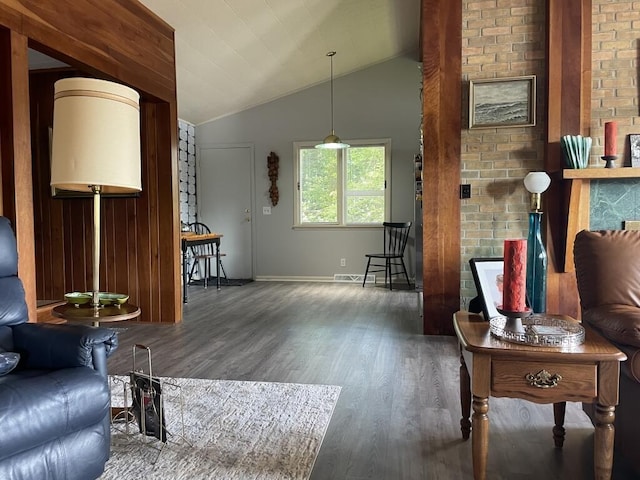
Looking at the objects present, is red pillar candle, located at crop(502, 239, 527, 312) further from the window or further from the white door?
the white door

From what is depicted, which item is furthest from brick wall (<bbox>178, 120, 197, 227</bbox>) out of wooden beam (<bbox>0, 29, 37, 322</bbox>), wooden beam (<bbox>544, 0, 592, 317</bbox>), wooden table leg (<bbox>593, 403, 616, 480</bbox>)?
wooden table leg (<bbox>593, 403, 616, 480</bbox>)

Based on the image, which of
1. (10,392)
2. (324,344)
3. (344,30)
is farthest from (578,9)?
(10,392)

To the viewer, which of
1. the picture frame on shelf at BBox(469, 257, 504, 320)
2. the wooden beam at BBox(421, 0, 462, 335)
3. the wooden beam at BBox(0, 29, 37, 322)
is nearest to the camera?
the wooden beam at BBox(0, 29, 37, 322)

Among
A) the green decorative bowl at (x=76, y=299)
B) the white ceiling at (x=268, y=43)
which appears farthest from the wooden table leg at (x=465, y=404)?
the white ceiling at (x=268, y=43)

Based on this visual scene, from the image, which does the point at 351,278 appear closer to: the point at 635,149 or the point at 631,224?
the point at 631,224

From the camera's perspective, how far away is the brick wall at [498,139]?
354 centimetres

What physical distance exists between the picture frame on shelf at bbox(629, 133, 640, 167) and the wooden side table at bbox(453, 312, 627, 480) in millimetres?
2383

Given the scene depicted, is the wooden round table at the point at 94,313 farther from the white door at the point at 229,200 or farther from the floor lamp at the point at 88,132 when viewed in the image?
the white door at the point at 229,200

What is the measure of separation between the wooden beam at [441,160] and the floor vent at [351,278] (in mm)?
3058

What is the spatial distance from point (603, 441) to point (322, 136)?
19.2ft

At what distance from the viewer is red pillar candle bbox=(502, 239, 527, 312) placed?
5.16 ft

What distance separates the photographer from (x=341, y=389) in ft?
8.61

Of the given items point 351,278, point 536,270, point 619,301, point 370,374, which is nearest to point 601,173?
point 536,270

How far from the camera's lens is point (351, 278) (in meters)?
6.91
